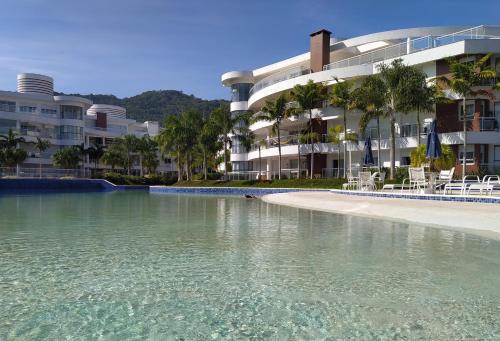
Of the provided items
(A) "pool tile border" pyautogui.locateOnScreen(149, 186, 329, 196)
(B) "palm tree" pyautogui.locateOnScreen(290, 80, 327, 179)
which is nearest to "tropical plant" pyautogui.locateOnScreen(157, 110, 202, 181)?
(A) "pool tile border" pyautogui.locateOnScreen(149, 186, 329, 196)

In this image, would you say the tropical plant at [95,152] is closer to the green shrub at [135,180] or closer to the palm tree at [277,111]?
the green shrub at [135,180]

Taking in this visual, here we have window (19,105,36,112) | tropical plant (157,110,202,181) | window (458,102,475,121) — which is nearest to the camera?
window (458,102,475,121)

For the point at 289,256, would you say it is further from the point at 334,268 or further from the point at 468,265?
the point at 468,265

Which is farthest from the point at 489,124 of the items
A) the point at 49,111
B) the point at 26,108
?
the point at 26,108

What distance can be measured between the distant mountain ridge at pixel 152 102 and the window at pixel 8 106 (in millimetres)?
63260

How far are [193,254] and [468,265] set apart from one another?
473cm

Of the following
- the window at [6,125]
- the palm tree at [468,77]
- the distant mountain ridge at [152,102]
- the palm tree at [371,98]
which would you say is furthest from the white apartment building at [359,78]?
the distant mountain ridge at [152,102]

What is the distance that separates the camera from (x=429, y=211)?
1423 cm

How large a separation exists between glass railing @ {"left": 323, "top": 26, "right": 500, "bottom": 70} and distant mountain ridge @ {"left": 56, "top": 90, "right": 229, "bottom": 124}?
8830cm

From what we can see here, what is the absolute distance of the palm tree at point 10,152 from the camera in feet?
165

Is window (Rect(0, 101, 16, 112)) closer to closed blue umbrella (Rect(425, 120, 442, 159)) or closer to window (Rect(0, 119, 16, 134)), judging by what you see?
window (Rect(0, 119, 16, 134))

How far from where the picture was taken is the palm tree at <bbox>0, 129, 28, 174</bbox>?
50.3 m

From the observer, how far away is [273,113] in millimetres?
38406

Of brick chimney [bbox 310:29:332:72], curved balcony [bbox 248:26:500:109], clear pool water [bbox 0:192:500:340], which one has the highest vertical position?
brick chimney [bbox 310:29:332:72]
